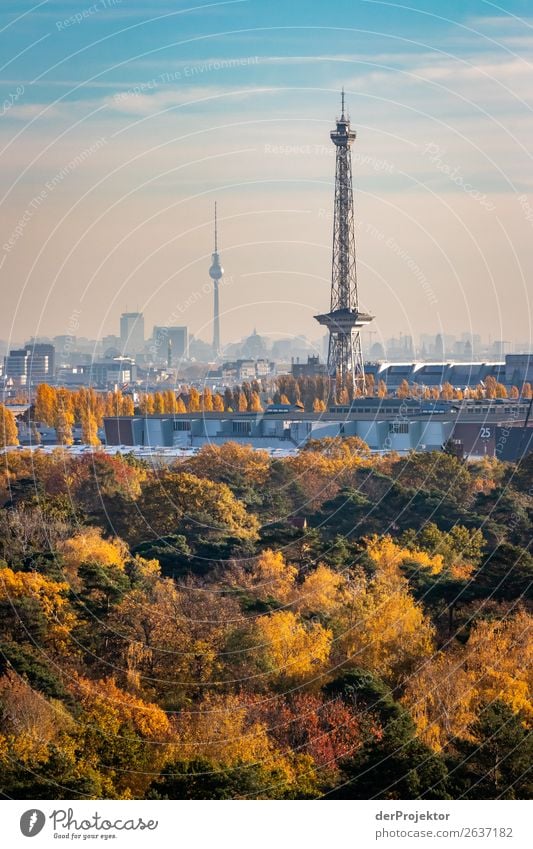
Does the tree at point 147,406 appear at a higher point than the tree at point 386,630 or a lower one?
higher

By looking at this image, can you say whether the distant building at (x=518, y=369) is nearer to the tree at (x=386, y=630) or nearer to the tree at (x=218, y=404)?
the tree at (x=218, y=404)

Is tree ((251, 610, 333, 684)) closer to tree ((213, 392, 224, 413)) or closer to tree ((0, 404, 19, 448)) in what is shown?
tree ((0, 404, 19, 448))

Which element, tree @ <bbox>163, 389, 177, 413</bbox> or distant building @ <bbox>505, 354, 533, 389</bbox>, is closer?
tree @ <bbox>163, 389, 177, 413</bbox>

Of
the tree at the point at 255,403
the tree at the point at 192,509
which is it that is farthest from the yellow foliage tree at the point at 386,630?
the tree at the point at 255,403

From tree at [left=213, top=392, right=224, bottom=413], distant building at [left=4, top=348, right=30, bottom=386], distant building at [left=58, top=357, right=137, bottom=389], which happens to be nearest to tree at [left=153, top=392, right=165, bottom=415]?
tree at [left=213, top=392, right=224, bottom=413]

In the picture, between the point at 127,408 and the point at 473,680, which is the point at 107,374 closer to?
the point at 127,408

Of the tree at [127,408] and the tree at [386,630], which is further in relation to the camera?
the tree at [127,408]

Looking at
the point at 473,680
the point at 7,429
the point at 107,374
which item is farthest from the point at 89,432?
the point at 107,374

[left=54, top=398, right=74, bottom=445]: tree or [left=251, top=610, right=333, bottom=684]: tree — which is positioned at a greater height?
[left=54, top=398, right=74, bottom=445]: tree
